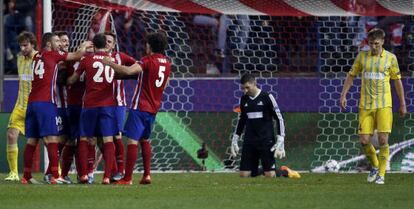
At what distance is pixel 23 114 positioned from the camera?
15.7 meters

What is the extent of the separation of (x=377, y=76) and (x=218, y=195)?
3725 millimetres

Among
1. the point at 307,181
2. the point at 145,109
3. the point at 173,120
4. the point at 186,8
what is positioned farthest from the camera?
the point at 173,120

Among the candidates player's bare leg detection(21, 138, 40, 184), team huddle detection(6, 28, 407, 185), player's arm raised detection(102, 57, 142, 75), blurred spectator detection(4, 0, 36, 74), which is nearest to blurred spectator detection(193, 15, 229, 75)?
blurred spectator detection(4, 0, 36, 74)

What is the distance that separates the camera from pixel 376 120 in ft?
49.4

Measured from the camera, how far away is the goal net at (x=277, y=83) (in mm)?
18312

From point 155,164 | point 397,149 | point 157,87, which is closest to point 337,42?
point 397,149

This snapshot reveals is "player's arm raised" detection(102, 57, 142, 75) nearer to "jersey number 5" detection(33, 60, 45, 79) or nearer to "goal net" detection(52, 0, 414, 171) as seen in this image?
"jersey number 5" detection(33, 60, 45, 79)

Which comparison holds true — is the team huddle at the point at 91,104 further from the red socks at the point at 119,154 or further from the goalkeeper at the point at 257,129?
the goalkeeper at the point at 257,129

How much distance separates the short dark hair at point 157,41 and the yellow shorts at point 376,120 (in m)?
2.85

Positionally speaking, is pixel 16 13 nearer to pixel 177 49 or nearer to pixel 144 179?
pixel 177 49

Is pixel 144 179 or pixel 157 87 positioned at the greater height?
pixel 157 87

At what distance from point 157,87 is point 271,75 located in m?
4.97

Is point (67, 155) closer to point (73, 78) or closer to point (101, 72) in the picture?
point (73, 78)

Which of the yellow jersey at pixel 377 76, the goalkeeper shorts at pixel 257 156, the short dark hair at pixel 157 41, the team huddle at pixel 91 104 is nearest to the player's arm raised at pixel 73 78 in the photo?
the team huddle at pixel 91 104
